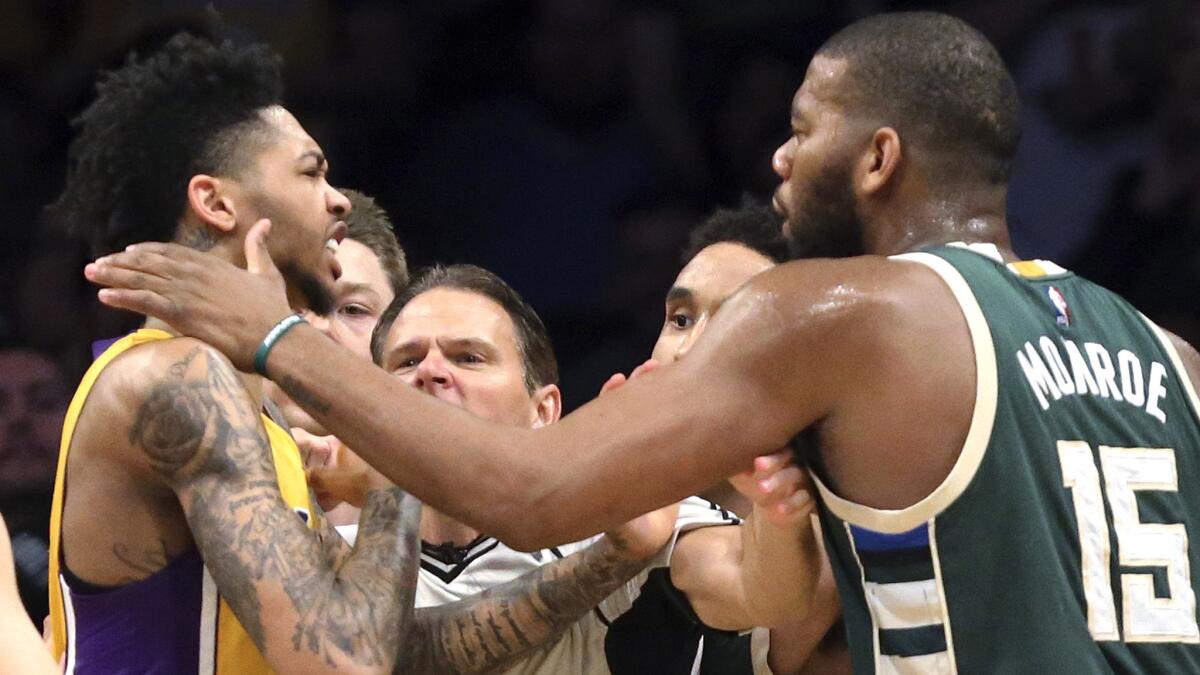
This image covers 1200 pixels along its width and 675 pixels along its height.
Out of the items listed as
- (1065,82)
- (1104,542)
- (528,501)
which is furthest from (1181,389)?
(1065,82)

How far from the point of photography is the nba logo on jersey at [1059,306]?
2578mm

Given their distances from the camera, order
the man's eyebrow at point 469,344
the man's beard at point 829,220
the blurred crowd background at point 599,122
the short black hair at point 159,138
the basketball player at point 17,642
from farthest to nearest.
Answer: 1. the blurred crowd background at point 599,122
2. the man's eyebrow at point 469,344
3. the short black hair at point 159,138
4. the man's beard at point 829,220
5. the basketball player at point 17,642

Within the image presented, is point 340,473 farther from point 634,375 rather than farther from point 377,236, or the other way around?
point 377,236

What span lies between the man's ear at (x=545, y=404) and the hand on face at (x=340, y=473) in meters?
0.45

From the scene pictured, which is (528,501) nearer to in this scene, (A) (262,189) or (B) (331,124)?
(A) (262,189)

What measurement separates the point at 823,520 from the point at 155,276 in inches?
48.5

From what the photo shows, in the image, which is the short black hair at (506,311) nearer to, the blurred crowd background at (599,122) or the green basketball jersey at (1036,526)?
the green basketball jersey at (1036,526)

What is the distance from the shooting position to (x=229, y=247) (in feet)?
11.2

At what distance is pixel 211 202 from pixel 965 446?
1.77 metres

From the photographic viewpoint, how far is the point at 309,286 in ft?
11.5

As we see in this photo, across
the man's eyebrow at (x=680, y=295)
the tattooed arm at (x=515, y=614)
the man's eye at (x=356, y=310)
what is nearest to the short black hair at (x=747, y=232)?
the man's eyebrow at (x=680, y=295)

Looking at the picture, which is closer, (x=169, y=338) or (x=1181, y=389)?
(x=1181, y=389)

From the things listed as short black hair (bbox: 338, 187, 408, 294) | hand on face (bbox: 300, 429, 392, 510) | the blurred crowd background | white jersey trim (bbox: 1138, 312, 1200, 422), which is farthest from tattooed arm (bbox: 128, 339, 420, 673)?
the blurred crowd background

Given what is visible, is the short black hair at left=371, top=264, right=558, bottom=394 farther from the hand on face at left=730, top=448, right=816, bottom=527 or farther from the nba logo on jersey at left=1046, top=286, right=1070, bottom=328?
the nba logo on jersey at left=1046, top=286, right=1070, bottom=328
